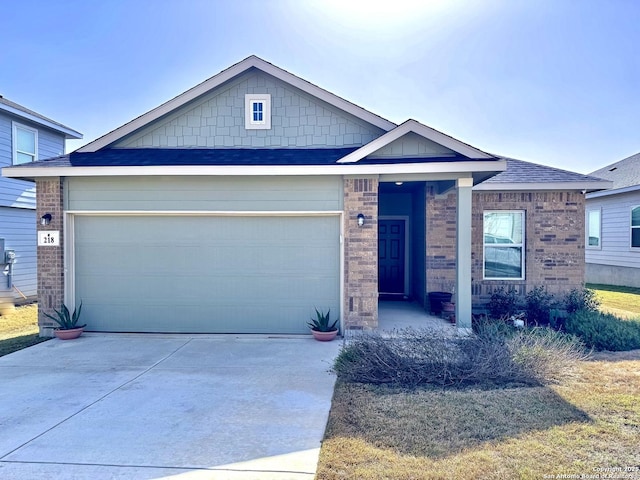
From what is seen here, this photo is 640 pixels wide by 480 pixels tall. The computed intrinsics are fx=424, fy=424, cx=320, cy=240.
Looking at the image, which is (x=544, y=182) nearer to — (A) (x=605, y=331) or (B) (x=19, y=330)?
(A) (x=605, y=331)

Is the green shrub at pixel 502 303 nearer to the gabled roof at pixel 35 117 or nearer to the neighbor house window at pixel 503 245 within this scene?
the neighbor house window at pixel 503 245

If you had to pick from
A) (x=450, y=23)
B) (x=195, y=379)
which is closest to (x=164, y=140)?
(x=195, y=379)

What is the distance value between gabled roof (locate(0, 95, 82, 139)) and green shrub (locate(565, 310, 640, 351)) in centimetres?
1528

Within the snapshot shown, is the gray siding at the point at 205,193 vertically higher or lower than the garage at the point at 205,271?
higher

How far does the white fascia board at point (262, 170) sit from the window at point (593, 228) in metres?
13.6

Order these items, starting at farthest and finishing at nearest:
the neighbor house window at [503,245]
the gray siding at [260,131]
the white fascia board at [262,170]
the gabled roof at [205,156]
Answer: the neighbor house window at [503,245]
the gray siding at [260,131]
the gabled roof at [205,156]
the white fascia board at [262,170]

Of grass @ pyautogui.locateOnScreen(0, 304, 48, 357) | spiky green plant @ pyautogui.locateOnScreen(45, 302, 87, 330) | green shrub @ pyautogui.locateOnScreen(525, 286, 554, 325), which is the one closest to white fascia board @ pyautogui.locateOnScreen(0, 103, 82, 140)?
grass @ pyautogui.locateOnScreen(0, 304, 48, 357)

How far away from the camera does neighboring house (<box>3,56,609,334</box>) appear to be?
7957 mm

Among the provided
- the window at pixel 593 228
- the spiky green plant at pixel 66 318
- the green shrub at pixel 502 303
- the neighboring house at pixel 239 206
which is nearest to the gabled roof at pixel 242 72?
the neighboring house at pixel 239 206

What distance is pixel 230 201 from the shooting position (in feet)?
27.2

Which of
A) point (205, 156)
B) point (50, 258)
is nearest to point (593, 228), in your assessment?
point (205, 156)

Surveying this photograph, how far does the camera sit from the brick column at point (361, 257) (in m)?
7.99

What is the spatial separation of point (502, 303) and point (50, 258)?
31.4 ft

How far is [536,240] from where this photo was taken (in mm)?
10016
